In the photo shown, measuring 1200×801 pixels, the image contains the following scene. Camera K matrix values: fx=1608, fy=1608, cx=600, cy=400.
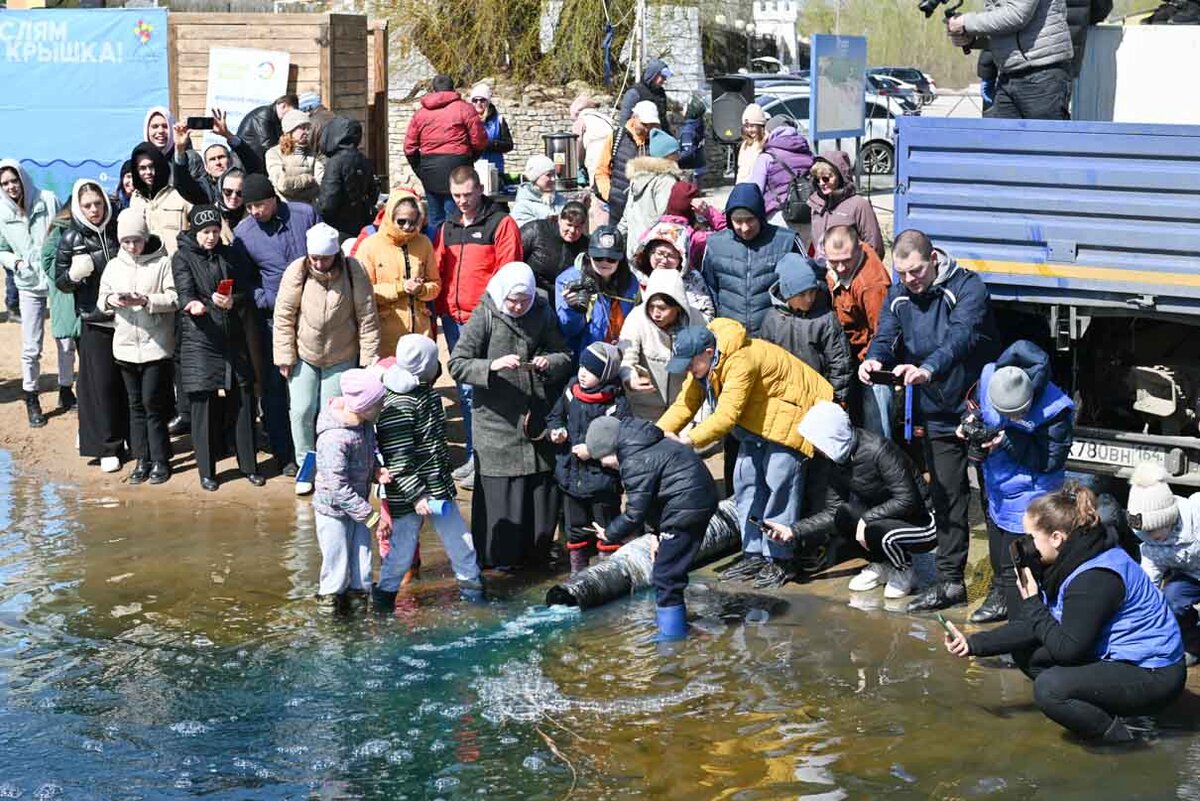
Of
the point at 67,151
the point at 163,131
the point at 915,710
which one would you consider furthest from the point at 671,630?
the point at 67,151

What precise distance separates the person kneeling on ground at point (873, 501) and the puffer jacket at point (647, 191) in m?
3.12

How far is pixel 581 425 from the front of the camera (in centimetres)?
944

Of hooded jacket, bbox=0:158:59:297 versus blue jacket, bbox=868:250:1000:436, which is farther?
hooded jacket, bbox=0:158:59:297

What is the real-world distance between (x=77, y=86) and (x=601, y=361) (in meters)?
10.2

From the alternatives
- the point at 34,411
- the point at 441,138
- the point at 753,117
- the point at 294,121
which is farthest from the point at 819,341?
the point at 34,411

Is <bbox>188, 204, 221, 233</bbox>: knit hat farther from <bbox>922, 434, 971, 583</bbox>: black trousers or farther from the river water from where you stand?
<bbox>922, 434, 971, 583</bbox>: black trousers

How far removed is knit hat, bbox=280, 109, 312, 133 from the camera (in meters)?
12.4

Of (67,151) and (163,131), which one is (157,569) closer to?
(163,131)

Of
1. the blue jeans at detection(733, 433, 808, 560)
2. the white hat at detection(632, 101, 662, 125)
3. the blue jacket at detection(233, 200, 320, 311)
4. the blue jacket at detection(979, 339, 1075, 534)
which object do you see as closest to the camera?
the blue jacket at detection(979, 339, 1075, 534)

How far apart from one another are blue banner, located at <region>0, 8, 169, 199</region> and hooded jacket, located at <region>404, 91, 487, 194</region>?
4.46m

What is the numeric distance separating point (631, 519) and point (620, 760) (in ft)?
5.59

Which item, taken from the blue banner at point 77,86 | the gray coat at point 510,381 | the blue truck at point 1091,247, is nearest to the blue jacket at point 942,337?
the blue truck at point 1091,247

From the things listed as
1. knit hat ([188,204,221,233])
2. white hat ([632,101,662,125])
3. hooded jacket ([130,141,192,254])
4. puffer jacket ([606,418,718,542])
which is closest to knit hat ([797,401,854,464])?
puffer jacket ([606,418,718,542])

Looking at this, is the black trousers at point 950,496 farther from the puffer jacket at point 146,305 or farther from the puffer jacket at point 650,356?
the puffer jacket at point 146,305
